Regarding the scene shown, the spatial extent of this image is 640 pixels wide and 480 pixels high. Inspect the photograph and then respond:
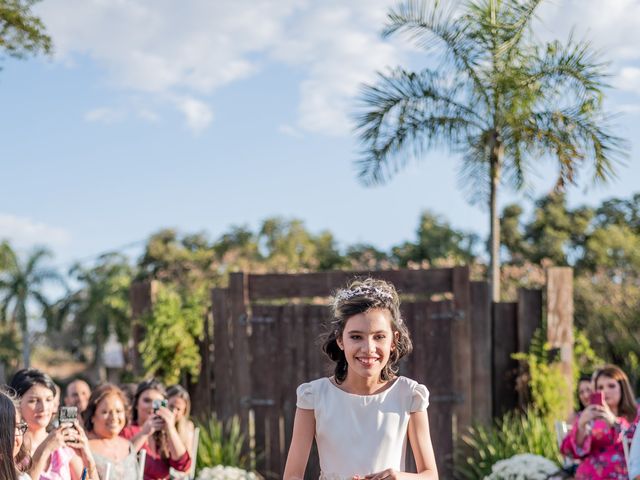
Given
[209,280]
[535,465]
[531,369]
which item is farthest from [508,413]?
[209,280]

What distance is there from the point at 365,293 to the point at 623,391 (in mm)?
3246

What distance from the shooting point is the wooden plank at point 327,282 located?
812 cm

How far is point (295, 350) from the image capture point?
8.28m

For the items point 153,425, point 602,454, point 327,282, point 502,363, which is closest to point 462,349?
point 502,363

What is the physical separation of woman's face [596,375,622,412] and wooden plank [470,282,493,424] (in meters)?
2.36

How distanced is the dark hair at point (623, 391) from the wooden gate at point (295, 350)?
2.32 meters

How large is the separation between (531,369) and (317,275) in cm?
207

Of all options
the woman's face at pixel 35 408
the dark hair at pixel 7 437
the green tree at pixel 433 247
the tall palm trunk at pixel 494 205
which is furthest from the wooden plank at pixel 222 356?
the green tree at pixel 433 247

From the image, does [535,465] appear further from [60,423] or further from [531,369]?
[60,423]

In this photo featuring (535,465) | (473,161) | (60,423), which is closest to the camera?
(60,423)

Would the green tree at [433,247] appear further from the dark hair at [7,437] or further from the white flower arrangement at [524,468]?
the dark hair at [7,437]

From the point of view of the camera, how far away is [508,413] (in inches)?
315

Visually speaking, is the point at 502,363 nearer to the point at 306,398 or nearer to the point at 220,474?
the point at 220,474

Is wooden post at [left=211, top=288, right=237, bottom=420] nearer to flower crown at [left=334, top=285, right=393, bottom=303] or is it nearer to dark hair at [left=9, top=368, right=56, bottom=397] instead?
dark hair at [left=9, top=368, right=56, bottom=397]
